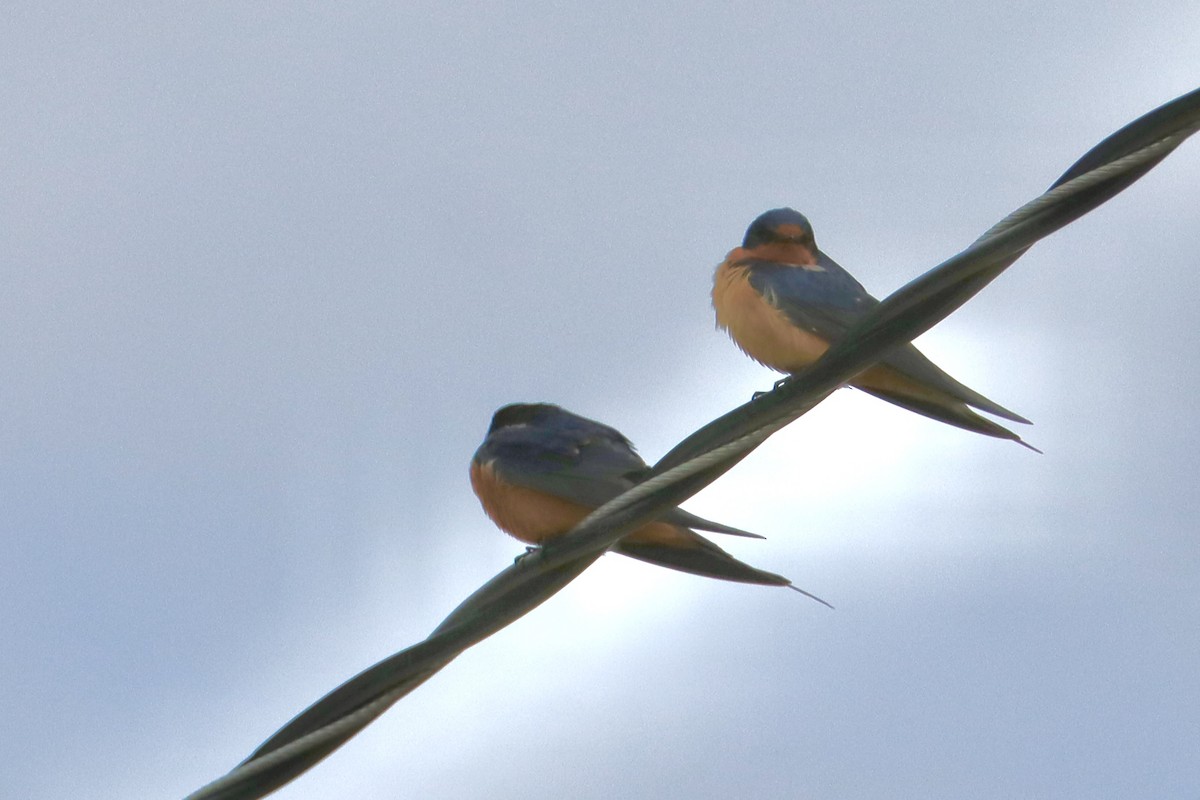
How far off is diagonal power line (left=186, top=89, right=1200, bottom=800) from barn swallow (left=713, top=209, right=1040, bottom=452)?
1656 mm

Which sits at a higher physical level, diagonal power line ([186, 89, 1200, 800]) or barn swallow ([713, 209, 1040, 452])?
barn swallow ([713, 209, 1040, 452])

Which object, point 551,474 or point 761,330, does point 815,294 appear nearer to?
point 761,330

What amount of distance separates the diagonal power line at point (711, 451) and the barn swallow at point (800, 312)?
166 cm

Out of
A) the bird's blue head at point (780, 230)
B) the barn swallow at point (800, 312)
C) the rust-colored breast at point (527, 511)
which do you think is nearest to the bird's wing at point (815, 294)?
the barn swallow at point (800, 312)

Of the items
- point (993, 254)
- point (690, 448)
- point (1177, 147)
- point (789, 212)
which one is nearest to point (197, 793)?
point (690, 448)

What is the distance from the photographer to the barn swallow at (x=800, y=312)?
5.08 metres

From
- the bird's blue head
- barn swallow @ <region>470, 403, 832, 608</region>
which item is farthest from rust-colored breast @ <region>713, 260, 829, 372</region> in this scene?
barn swallow @ <region>470, 403, 832, 608</region>

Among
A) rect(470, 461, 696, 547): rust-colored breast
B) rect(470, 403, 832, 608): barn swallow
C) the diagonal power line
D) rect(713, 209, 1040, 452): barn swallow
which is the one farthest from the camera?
rect(470, 461, 696, 547): rust-colored breast

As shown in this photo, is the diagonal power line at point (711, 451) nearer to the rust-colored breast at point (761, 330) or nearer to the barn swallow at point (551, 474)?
the barn swallow at point (551, 474)

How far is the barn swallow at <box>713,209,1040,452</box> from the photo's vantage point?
5078mm

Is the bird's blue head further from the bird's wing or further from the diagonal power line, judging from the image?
the diagonal power line


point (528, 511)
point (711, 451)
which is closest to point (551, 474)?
point (528, 511)

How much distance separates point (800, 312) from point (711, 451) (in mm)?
2622

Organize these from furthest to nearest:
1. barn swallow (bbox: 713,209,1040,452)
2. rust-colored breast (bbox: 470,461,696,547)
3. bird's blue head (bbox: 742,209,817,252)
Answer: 1. bird's blue head (bbox: 742,209,817,252)
2. rust-colored breast (bbox: 470,461,696,547)
3. barn swallow (bbox: 713,209,1040,452)
